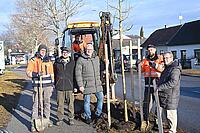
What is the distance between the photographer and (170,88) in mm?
6855

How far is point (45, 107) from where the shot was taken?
29.0 feet

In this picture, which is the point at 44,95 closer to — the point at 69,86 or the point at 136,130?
the point at 69,86

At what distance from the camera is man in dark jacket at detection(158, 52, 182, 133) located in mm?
6811

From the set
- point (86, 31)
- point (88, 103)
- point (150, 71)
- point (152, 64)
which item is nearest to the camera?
point (152, 64)

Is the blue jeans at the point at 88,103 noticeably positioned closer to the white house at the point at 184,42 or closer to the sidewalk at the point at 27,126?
the sidewalk at the point at 27,126

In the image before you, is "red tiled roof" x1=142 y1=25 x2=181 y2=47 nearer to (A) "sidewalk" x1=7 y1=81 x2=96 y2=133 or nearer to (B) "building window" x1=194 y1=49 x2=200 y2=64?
(B) "building window" x1=194 y1=49 x2=200 y2=64

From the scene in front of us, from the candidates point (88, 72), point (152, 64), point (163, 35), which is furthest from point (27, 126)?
point (163, 35)

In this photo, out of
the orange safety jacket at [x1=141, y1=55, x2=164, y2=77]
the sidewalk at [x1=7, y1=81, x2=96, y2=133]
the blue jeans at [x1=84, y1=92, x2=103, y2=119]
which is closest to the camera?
the orange safety jacket at [x1=141, y1=55, x2=164, y2=77]

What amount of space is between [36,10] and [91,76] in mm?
28287

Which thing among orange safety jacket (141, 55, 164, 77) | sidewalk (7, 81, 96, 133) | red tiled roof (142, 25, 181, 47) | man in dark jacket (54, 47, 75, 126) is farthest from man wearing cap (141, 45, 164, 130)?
red tiled roof (142, 25, 181, 47)

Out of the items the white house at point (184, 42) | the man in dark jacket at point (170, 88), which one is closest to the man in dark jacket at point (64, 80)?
the man in dark jacket at point (170, 88)

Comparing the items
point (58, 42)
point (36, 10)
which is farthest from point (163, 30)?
point (58, 42)

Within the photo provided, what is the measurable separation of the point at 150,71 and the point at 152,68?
92 mm

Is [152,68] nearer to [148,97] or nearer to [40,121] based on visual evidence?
[148,97]
